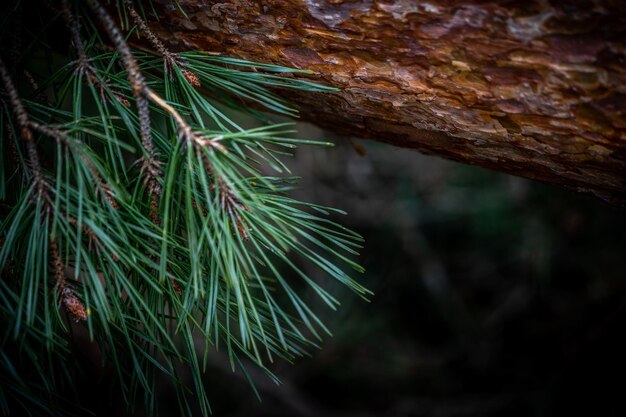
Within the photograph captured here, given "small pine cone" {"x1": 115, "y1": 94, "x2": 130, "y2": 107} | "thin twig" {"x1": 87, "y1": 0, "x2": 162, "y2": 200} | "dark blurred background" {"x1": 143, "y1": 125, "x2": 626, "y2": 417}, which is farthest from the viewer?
"dark blurred background" {"x1": 143, "y1": 125, "x2": 626, "y2": 417}

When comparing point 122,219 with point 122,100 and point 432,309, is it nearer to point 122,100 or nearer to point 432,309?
point 122,100

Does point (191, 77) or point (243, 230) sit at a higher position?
point (191, 77)

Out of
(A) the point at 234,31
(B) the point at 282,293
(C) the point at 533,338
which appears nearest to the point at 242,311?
(A) the point at 234,31

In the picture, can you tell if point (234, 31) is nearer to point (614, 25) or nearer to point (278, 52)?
point (278, 52)

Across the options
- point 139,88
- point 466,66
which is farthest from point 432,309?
point 139,88

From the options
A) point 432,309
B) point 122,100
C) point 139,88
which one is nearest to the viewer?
point 139,88

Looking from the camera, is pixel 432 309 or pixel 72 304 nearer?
pixel 72 304

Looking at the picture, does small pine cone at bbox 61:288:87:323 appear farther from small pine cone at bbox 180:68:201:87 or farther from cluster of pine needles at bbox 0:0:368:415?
small pine cone at bbox 180:68:201:87

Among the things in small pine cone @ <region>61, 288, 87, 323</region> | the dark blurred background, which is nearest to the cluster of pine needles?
small pine cone @ <region>61, 288, 87, 323</region>
